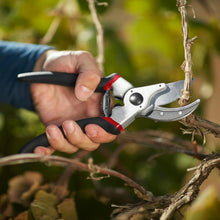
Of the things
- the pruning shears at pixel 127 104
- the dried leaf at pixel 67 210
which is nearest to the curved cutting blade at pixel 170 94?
the pruning shears at pixel 127 104

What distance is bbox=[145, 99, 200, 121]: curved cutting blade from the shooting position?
0.25m

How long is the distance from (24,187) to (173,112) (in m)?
0.20

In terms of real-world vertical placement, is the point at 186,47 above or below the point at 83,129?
above

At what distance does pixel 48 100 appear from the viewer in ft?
A: 1.41

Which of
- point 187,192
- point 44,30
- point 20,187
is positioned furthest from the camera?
point 44,30

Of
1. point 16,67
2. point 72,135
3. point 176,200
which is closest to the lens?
point 176,200

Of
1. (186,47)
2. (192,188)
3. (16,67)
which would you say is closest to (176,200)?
(192,188)

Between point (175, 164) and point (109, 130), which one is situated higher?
point (109, 130)

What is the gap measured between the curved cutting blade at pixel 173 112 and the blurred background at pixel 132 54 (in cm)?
8

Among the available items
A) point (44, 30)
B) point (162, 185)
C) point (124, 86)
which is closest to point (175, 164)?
point (162, 185)

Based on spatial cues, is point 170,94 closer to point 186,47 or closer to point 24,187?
point 186,47

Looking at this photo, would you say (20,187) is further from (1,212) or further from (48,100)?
(48,100)

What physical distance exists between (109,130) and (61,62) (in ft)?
0.48

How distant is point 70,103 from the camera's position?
416 millimetres
